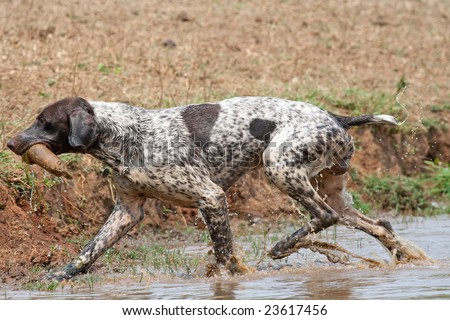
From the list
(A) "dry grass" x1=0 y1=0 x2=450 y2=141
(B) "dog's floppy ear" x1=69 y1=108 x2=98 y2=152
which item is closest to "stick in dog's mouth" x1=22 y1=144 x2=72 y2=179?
(B) "dog's floppy ear" x1=69 y1=108 x2=98 y2=152

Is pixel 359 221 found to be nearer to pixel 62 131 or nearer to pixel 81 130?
pixel 81 130

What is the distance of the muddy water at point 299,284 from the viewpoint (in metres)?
7.39

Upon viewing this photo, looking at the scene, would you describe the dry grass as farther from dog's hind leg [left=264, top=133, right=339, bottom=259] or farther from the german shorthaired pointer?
dog's hind leg [left=264, top=133, right=339, bottom=259]

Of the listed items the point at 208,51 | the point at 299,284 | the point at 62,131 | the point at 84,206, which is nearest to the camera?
the point at 299,284

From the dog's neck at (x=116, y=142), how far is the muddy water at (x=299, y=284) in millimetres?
933

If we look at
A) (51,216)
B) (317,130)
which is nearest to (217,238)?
(317,130)

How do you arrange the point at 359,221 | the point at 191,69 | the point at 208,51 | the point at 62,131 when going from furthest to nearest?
the point at 208,51
the point at 191,69
the point at 359,221
the point at 62,131

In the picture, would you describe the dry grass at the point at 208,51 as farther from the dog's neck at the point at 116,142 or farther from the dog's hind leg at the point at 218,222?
the dog's hind leg at the point at 218,222

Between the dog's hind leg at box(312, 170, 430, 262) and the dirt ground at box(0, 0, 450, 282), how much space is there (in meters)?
2.06

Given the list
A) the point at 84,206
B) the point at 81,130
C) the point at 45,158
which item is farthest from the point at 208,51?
the point at 45,158

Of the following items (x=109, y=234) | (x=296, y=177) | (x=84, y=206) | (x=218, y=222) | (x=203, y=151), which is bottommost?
(x=84, y=206)

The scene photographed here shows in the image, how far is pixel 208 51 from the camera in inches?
532

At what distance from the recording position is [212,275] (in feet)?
27.2

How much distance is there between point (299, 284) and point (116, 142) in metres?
1.83
